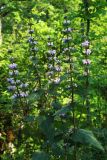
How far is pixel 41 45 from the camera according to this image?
33.8 feet

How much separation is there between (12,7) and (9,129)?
4.34m

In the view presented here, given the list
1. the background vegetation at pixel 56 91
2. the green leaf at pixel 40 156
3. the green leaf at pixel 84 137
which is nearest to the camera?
the green leaf at pixel 84 137

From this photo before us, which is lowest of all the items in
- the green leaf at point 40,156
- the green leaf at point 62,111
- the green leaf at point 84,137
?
the green leaf at point 40,156

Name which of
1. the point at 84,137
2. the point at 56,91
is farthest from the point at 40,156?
the point at 56,91

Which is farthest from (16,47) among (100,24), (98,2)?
(98,2)

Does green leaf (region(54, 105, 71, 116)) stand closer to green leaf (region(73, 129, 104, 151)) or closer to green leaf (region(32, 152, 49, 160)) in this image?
green leaf (region(73, 129, 104, 151))

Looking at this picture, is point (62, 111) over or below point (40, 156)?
over

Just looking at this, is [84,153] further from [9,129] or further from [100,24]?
[100,24]

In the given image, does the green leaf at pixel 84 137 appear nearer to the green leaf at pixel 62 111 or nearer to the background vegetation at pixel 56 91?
the background vegetation at pixel 56 91

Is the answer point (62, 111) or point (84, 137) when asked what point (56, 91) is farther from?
point (84, 137)

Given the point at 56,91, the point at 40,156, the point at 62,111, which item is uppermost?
the point at 56,91

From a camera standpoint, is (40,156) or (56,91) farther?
(56,91)

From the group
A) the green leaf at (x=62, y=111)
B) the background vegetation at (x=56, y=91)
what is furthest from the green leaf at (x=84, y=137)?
the green leaf at (x=62, y=111)

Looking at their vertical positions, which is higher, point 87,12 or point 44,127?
point 87,12
